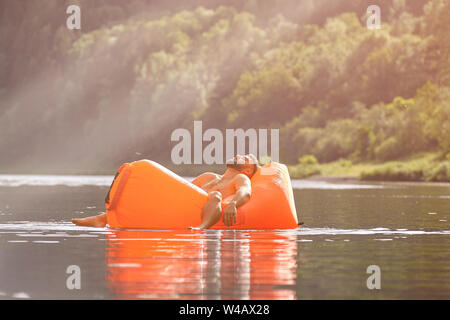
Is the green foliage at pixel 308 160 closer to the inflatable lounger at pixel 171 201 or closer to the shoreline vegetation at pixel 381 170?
the shoreline vegetation at pixel 381 170

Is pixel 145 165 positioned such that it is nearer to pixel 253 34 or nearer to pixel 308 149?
pixel 308 149

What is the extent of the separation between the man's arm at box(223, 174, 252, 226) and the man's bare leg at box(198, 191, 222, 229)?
11 centimetres

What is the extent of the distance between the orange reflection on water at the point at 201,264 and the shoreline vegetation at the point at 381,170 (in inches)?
1474

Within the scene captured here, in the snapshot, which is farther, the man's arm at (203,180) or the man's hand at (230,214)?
the man's arm at (203,180)

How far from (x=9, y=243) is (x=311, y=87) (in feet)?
240

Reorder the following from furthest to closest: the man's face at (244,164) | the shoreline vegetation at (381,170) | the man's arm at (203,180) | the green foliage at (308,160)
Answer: the green foliage at (308,160)
the shoreline vegetation at (381,170)
the man's arm at (203,180)
the man's face at (244,164)

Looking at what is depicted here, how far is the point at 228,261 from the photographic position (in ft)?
32.8

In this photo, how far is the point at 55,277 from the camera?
873 centimetres

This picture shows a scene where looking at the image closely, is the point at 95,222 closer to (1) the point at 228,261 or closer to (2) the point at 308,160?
(1) the point at 228,261

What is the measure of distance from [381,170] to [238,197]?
133 ft

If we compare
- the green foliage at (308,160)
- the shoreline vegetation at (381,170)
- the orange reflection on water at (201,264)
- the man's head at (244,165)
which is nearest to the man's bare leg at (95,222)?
the orange reflection on water at (201,264)

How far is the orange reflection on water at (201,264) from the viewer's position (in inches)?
310

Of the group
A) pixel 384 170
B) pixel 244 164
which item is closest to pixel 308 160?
pixel 384 170

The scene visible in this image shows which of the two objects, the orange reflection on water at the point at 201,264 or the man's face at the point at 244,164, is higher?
the man's face at the point at 244,164
